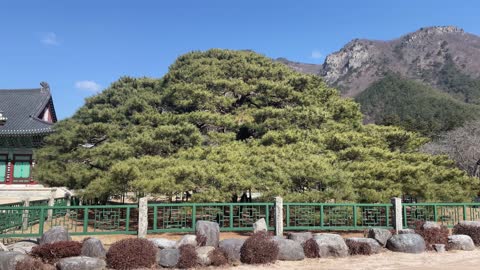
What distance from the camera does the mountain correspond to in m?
93.8

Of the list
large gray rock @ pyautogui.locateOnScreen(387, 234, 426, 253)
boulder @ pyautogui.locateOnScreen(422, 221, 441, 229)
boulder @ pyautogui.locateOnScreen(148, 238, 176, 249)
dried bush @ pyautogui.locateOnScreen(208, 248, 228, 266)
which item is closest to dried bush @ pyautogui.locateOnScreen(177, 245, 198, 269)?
dried bush @ pyautogui.locateOnScreen(208, 248, 228, 266)

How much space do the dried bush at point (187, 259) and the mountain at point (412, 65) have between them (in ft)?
244

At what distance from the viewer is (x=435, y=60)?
127125mm

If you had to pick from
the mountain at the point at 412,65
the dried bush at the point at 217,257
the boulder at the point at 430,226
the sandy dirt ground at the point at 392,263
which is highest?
the mountain at the point at 412,65

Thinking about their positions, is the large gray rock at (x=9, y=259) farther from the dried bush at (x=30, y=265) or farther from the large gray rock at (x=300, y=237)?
the large gray rock at (x=300, y=237)

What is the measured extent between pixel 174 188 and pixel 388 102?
77.1m

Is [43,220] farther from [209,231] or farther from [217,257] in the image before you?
[217,257]

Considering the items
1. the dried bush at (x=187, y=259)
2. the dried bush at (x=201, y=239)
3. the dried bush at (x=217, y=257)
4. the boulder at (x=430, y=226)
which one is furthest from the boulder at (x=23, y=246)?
the boulder at (x=430, y=226)

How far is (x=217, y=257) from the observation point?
1046cm

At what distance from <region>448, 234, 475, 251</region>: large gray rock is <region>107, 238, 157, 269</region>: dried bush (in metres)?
9.36

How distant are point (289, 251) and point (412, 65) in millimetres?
129739

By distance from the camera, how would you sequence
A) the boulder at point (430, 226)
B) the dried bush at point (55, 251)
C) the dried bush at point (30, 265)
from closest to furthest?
the dried bush at point (30, 265), the dried bush at point (55, 251), the boulder at point (430, 226)

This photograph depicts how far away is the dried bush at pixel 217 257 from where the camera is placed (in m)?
10.4

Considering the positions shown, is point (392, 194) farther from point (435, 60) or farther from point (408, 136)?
point (435, 60)
